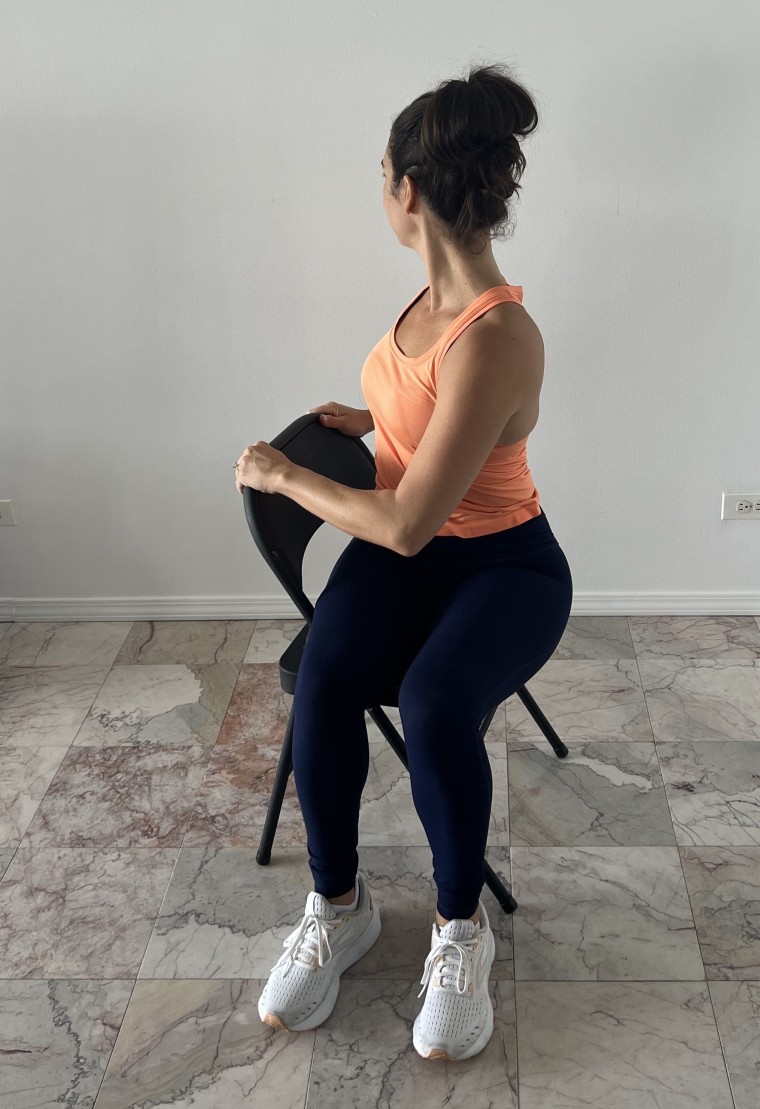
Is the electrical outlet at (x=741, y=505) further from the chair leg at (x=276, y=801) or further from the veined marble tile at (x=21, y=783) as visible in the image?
the veined marble tile at (x=21, y=783)

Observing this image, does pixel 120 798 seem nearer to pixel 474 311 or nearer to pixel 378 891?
pixel 378 891

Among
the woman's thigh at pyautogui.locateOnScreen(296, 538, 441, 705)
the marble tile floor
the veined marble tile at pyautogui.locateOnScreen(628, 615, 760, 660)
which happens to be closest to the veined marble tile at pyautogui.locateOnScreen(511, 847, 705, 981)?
the marble tile floor

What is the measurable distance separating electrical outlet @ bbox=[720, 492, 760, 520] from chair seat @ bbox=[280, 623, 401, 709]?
127cm

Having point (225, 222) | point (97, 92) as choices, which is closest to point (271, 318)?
point (225, 222)

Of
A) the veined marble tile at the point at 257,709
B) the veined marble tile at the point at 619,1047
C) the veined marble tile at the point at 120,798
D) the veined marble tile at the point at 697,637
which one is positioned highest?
the veined marble tile at the point at 619,1047

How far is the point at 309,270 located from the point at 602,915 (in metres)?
1.56

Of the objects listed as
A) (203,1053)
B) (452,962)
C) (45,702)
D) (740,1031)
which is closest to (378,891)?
(452,962)

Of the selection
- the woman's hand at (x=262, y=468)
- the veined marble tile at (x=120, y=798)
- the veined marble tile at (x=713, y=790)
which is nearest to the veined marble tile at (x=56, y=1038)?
the veined marble tile at (x=120, y=798)

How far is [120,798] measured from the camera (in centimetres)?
212

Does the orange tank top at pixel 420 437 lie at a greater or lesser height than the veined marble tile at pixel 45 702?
greater

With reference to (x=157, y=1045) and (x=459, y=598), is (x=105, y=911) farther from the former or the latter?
(x=459, y=598)

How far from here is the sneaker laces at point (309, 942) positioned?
5.25ft

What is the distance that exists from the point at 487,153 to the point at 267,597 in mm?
1575

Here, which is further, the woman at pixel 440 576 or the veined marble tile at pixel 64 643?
A: the veined marble tile at pixel 64 643
